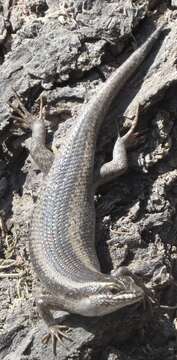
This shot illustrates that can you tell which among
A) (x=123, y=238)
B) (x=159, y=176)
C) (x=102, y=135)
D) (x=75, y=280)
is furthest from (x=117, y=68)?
(x=75, y=280)

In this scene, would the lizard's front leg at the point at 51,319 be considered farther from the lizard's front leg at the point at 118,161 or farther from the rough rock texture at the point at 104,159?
the lizard's front leg at the point at 118,161

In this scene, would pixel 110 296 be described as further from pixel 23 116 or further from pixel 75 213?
pixel 23 116

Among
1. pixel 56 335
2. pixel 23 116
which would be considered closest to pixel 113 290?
pixel 56 335

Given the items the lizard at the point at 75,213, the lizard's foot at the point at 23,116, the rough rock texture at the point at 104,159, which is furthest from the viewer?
the lizard's foot at the point at 23,116

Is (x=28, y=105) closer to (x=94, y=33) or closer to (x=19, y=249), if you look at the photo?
(x=94, y=33)

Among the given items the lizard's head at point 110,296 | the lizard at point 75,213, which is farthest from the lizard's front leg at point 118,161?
the lizard's head at point 110,296

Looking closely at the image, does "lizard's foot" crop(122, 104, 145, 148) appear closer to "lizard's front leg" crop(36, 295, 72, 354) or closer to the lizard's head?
the lizard's head
